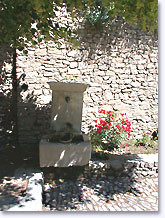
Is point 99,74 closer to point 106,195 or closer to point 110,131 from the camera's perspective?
point 110,131

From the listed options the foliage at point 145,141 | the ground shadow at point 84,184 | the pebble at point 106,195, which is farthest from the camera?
the foliage at point 145,141

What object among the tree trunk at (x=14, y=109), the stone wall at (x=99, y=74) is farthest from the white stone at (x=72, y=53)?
the tree trunk at (x=14, y=109)

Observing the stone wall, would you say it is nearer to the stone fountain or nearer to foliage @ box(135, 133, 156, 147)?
foliage @ box(135, 133, 156, 147)

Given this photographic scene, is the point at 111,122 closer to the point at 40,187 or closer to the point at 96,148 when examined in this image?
the point at 96,148

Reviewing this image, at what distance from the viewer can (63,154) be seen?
394 cm

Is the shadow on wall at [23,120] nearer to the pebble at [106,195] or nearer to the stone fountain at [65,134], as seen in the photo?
the stone fountain at [65,134]

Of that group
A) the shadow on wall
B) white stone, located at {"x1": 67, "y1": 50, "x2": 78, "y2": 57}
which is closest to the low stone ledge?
the shadow on wall

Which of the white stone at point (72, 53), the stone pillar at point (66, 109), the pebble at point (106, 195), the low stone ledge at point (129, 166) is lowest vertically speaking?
the pebble at point (106, 195)

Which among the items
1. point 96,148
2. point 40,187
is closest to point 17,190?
point 40,187

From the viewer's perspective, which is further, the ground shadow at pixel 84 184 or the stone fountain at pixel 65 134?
the stone fountain at pixel 65 134

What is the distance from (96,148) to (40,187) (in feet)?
6.36

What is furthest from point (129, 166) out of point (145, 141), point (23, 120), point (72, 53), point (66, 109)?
point (72, 53)

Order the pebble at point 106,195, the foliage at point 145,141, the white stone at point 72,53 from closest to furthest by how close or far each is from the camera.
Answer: the pebble at point 106,195 < the white stone at point 72,53 < the foliage at point 145,141

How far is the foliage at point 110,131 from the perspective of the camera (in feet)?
16.8
